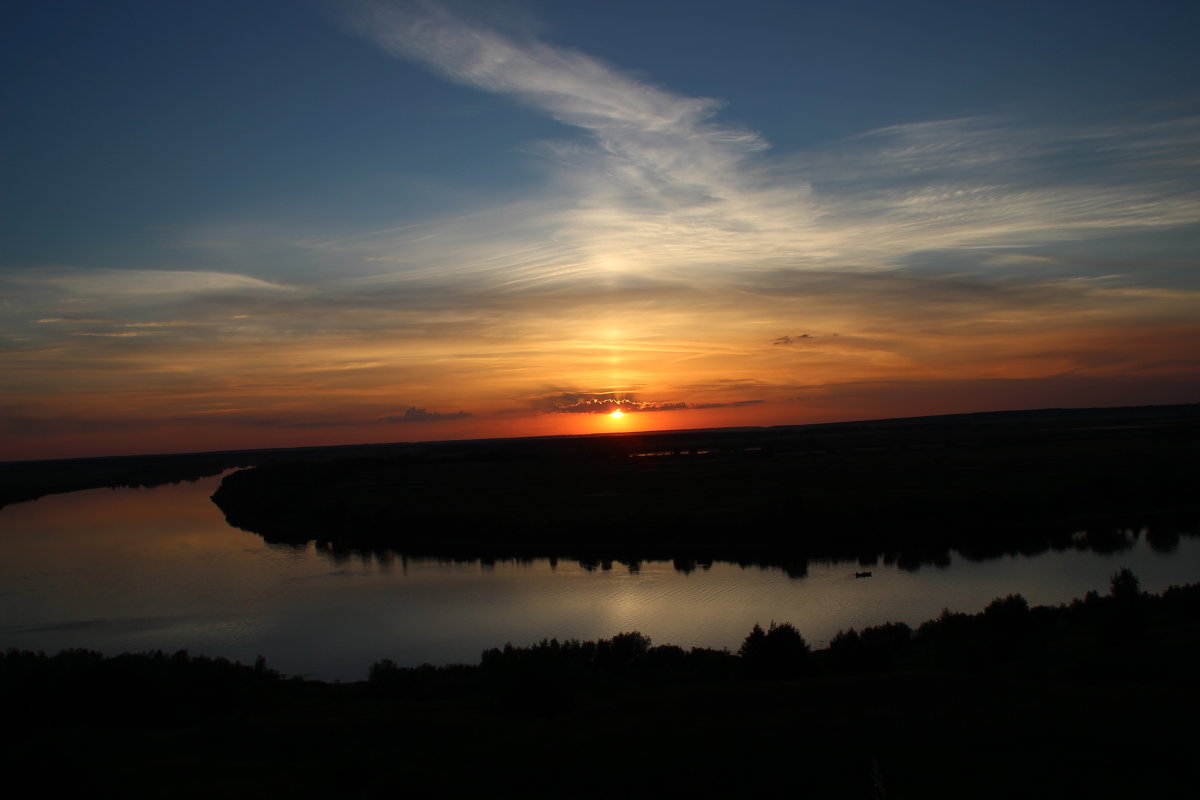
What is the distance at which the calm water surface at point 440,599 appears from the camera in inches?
813

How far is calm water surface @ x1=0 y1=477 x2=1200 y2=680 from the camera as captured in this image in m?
20.7

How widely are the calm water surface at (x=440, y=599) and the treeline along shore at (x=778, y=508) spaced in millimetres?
3770

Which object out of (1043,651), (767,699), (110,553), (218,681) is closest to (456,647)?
(218,681)

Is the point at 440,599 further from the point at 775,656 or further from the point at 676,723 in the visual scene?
the point at 676,723

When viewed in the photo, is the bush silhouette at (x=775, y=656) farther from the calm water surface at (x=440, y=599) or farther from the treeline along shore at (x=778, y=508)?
the treeline along shore at (x=778, y=508)

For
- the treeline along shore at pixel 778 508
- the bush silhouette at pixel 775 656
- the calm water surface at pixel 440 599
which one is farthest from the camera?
the treeline along shore at pixel 778 508

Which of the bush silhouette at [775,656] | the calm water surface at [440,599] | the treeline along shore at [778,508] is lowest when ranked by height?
the calm water surface at [440,599]

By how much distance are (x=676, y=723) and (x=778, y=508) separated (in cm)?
2940

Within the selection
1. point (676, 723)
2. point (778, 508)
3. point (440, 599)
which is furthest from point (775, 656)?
point (778, 508)

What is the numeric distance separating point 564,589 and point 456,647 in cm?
742

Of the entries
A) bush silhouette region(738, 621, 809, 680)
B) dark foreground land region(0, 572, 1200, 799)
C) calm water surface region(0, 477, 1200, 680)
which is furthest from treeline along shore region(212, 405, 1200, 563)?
bush silhouette region(738, 621, 809, 680)

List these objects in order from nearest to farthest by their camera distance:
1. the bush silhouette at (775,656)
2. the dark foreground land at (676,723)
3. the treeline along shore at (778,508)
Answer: the dark foreground land at (676,723), the bush silhouette at (775,656), the treeline along shore at (778,508)

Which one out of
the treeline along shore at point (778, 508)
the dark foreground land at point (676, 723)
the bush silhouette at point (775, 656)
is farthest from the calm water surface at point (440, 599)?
the bush silhouette at point (775, 656)

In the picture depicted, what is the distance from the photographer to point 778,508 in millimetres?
38000
